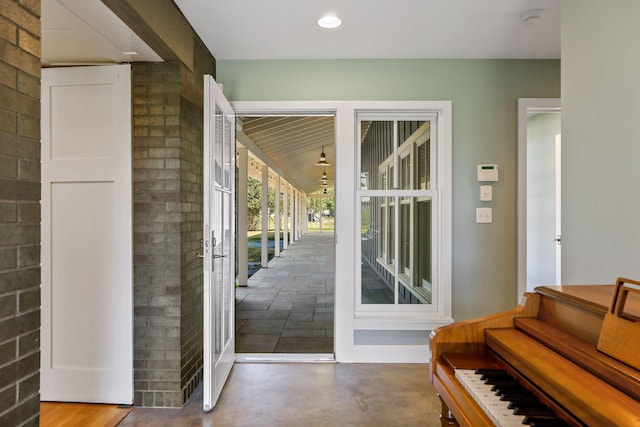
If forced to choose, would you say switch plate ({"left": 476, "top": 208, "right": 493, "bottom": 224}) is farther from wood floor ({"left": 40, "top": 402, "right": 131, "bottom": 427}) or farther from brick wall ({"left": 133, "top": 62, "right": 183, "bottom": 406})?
wood floor ({"left": 40, "top": 402, "right": 131, "bottom": 427})

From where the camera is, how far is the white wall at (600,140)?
158cm

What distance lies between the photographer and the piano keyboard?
1006 millimetres

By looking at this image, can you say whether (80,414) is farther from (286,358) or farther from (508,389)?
(508,389)

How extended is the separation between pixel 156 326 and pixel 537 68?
358 cm

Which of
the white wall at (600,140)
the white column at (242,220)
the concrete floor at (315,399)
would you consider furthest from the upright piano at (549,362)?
the white column at (242,220)

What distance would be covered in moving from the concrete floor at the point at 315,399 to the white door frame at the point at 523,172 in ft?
3.81

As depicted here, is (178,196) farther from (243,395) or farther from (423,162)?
(423,162)

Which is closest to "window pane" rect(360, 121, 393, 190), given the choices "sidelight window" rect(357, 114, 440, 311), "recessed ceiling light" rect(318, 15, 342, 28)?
"sidelight window" rect(357, 114, 440, 311)

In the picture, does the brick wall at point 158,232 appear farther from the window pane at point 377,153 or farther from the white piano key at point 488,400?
the white piano key at point 488,400

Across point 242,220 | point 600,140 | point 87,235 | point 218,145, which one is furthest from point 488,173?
point 242,220

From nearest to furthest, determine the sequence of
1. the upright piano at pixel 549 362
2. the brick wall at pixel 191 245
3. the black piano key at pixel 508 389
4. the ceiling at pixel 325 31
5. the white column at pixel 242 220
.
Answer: the upright piano at pixel 549 362
the black piano key at pixel 508 389
the ceiling at pixel 325 31
the brick wall at pixel 191 245
the white column at pixel 242 220

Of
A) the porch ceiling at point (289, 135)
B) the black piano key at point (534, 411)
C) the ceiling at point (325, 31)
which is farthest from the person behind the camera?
the porch ceiling at point (289, 135)

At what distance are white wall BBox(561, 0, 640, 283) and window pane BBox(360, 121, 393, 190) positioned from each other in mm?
1466

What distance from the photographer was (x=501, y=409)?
1081 mm
